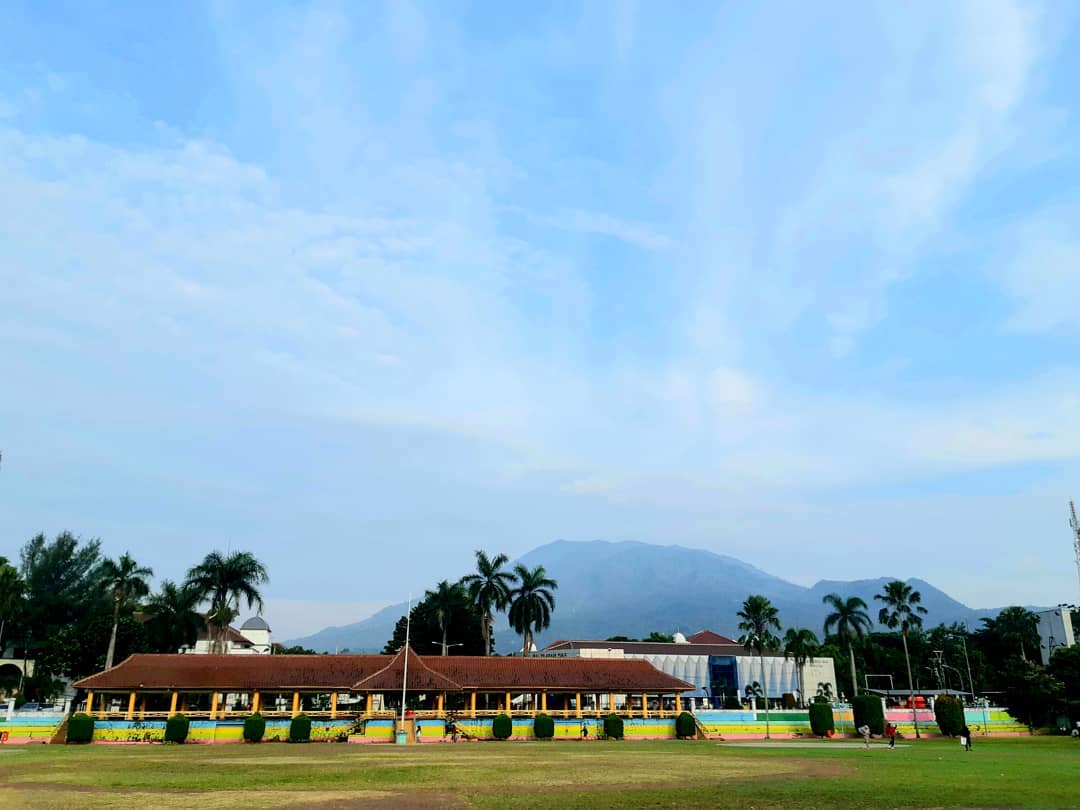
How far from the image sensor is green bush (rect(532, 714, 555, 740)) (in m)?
50.8

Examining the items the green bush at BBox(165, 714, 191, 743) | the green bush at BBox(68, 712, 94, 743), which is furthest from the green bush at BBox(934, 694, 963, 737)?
the green bush at BBox(68, 712, 94, 743)

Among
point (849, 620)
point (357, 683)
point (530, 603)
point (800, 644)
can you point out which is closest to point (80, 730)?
point (357, 683)

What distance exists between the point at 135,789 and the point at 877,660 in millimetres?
113884

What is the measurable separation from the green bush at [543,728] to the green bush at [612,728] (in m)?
3.60

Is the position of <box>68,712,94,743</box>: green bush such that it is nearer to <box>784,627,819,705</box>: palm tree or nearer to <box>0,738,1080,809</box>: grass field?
<box>0,738,1080,809</box>: grass field

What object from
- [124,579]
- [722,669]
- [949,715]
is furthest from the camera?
[722,669]

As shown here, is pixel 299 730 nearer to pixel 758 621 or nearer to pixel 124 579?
pixel 124 579

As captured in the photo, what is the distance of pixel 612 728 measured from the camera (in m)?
51.4

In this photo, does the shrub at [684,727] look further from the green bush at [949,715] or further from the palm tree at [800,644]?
the palm tree at [800,644]

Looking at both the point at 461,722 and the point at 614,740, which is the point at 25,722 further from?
the point at 614,740

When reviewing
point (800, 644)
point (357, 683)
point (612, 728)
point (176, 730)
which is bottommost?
point (612, 728)

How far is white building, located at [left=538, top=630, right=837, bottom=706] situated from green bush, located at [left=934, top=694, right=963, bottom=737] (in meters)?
34.1

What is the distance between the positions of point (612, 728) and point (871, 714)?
18816mm

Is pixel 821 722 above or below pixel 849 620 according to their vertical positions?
below
